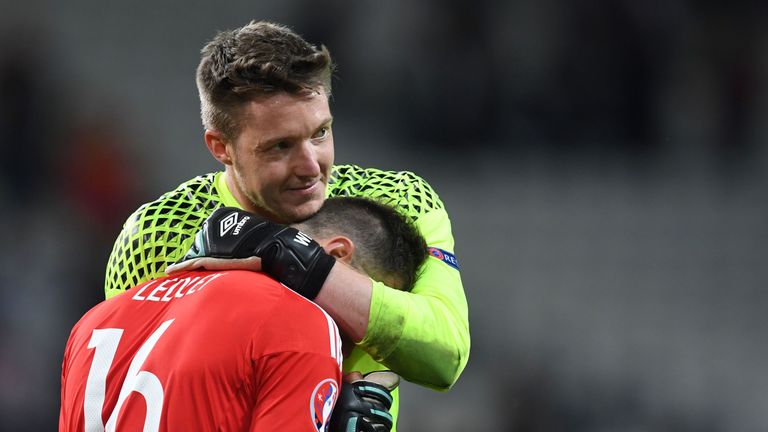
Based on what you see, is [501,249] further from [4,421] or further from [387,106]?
[4,421]

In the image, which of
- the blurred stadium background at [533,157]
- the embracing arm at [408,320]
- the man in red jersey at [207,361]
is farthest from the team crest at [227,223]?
the blurred stadium background at [533,157]

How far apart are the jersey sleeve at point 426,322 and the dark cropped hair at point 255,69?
1.34ft

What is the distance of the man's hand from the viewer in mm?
2027

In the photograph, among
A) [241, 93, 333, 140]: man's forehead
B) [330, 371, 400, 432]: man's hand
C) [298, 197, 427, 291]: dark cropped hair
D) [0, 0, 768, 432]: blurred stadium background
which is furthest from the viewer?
[0, 0, 768, 432]: blurred stadium background

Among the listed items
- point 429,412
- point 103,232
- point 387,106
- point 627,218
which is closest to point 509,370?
point 429,412

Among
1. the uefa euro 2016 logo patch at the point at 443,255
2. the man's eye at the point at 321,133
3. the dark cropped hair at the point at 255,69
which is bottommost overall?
the uefa euro 2016 logo patch at the point at 443,255

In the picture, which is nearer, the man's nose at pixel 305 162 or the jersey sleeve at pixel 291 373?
the jersey sleeve at pixel 291 373

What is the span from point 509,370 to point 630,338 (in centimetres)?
88

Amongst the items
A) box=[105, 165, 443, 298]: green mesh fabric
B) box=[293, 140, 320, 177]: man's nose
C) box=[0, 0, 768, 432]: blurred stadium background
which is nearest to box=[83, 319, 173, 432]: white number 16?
box=[105, 165, 443, 298]: green mesh fabric

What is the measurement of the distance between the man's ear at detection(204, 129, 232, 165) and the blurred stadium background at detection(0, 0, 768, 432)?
144 inches

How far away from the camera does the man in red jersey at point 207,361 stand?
5.87 feet

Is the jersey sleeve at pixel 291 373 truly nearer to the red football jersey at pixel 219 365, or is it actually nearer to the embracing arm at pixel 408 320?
the red football jersey at pixel 219 365

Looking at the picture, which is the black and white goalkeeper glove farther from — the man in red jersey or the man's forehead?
the man's forehead

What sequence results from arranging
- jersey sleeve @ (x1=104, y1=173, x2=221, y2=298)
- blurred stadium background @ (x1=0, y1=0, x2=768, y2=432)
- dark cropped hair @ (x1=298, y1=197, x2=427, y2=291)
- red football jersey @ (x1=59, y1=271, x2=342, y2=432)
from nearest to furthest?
red football jersey @ (x1=59, y1=271, x2=342, y2=432) < dark cropped hair @ (x1=298, y1=197, x2=427, y2=291) < jersey sleeve @ (x1=104, y1=173, x2=221, y2=298) < blurred stadium background @ (x1=0, y1=0, x2=768, y2=432)
